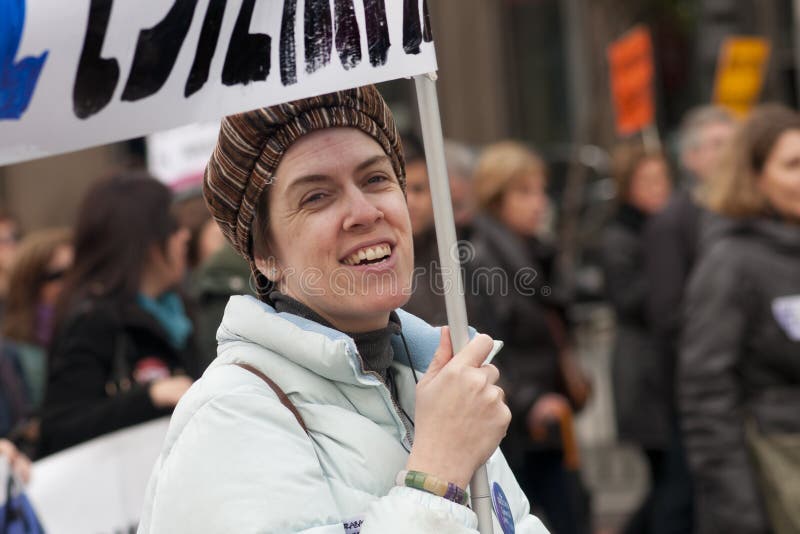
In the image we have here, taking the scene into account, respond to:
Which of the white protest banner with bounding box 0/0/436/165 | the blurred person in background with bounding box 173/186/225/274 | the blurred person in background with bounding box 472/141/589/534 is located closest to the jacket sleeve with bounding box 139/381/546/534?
the white protest banner with bounding box 0/0/436/165

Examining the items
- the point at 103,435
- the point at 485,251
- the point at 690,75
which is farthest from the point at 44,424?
the point at 690,75

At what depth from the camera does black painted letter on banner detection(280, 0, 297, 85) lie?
6.77 ft

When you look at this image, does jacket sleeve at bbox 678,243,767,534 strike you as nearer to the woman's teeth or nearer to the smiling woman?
the smiling woman

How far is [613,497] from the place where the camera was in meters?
8.21

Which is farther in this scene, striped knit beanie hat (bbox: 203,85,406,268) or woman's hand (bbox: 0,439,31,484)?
woman's hand (bbox: 0,439,31,484)

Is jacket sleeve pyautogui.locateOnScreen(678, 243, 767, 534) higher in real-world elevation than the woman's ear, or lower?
lower

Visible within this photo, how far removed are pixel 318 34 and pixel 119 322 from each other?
2521 mm

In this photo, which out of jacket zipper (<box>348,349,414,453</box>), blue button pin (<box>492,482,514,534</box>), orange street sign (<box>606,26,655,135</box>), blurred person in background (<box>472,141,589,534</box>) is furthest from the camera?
orange street sign (<box>606,26,655,135</box>)

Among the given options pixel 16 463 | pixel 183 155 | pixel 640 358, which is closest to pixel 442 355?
pixel 16 463

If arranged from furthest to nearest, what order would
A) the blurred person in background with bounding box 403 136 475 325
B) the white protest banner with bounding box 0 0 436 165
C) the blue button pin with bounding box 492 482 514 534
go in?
1. the blurred person in background with bounding box 403 136 475 325
2. the blue button pin with bounding box 492 482 514 534
3. the white protest banner with bounding box 0 0 436 165

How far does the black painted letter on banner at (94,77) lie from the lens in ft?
6.58

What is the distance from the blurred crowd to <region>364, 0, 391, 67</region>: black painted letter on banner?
7.56 feet

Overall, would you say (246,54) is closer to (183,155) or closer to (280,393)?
(280,393)

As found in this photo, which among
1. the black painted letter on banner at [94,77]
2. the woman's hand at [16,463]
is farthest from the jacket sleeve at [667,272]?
the black painted letter on banner at [94,77]
